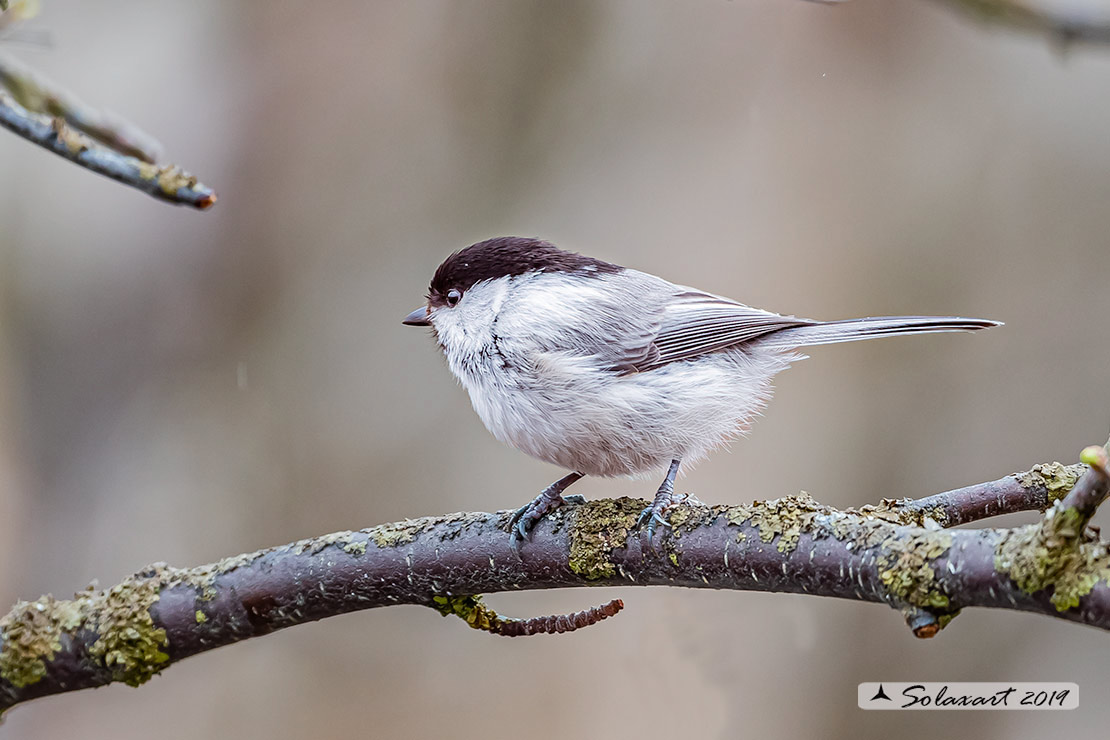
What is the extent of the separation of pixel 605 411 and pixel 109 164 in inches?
60.8

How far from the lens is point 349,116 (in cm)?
596

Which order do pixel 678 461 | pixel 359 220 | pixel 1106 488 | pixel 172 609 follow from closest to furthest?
pixel 1106 488 → pixel 172 609 → pixel 678 461 → pixel 359 220

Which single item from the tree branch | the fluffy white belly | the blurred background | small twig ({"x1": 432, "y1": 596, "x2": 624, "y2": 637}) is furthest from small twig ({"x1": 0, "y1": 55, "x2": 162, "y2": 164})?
the blurred background

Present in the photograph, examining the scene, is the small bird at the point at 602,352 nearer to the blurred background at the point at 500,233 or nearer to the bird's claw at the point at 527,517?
the bird's claw at the point at 527,517

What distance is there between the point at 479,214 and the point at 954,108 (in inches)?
126

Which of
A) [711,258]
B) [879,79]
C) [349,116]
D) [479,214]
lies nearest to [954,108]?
[879,79]

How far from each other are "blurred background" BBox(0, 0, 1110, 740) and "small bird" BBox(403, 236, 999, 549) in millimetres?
2227

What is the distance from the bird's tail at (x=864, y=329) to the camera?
8.86ft

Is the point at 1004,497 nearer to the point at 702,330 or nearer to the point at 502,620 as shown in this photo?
the point at 702,330

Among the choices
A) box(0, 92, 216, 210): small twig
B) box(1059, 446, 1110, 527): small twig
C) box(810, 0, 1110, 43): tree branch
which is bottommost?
box(1059, 446, 1110, 527): small twig

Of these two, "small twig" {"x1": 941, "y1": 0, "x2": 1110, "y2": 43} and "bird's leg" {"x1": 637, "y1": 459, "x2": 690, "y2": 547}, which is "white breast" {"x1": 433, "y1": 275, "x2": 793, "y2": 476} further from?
"small twig" {"x1": 941, "y1": 0, "x2": 1110, "y2": 43}

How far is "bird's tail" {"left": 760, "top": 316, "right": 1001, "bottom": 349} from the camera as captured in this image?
2.70 meters

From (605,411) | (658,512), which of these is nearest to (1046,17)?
(605,411)

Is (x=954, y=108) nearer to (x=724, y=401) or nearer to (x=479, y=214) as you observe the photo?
(x=479, y=214)
